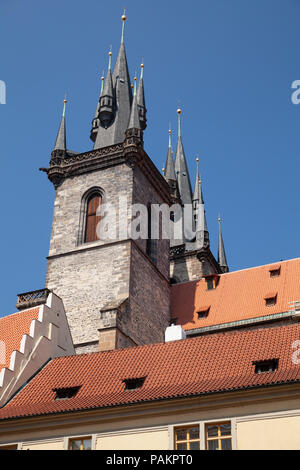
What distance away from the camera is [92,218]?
3025cm

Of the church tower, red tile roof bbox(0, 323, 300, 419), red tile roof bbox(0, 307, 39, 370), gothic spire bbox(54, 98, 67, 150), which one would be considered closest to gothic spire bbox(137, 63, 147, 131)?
the church tower

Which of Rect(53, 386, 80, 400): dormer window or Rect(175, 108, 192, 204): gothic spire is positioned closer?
Rect(53, 386, 80, 400): dormer window

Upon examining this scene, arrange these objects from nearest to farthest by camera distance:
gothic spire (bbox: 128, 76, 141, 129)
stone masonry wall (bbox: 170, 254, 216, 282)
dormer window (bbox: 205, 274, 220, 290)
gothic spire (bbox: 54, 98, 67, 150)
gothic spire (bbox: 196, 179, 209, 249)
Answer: gothic spire (bbox: 128, 76, 141, 129) → gothic spire (bbox: 54, 98, 67, 150) → dormer window (bbox: 205, 274, 220, 290) → stone masonry wall (bbox: 170, 254, 216, 282) → gothic spire (bbox: 196, 179, 209, 249)

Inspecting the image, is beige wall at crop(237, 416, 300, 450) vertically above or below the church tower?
below

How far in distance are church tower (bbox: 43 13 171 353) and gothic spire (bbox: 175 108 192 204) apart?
11.1m

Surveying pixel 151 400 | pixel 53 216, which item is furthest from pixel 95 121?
pixel 151 400

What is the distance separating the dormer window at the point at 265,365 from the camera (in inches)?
611

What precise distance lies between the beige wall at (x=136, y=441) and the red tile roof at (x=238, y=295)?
50.9ft

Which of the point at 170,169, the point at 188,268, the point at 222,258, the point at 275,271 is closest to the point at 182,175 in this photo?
the point at 170,169

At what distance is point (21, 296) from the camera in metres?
27.9

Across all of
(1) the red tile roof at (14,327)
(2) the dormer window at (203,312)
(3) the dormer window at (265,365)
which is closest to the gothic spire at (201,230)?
(2) the dormer window at (203,312)

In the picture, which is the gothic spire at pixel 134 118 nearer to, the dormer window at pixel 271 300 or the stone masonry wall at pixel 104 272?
the stone masonry wall at pixel 104 272

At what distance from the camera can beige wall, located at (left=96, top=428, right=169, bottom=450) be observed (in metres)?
14.3

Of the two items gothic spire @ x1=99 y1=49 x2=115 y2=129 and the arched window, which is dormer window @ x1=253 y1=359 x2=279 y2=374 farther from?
gothic spire @ x1=99 y1=49 x2=115 y2=129
